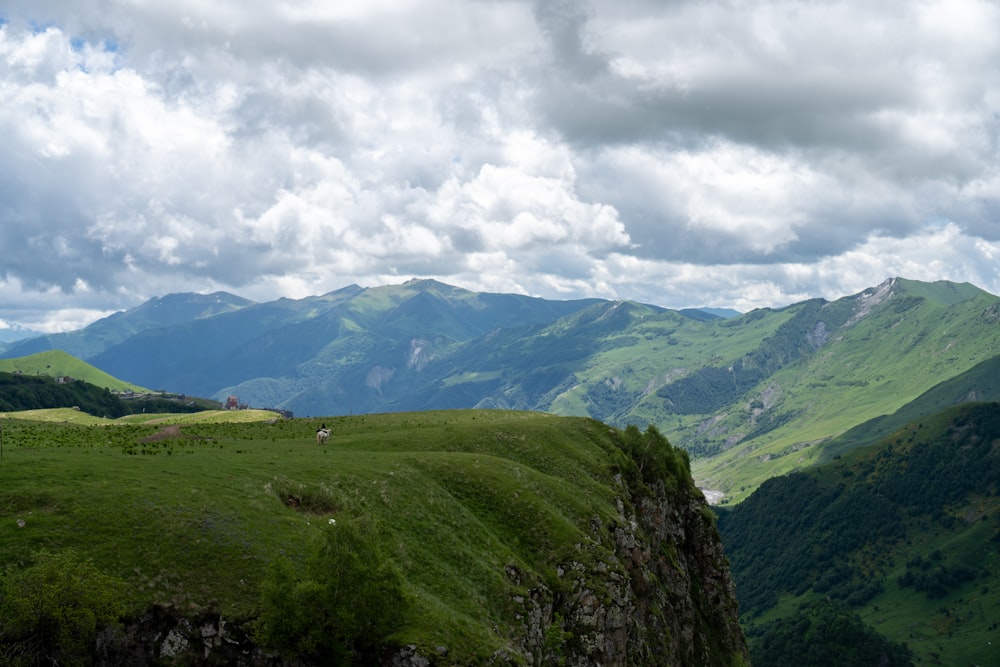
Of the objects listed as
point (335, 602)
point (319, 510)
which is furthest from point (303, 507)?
point (335, 602)

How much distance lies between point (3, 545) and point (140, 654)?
30.3 ft

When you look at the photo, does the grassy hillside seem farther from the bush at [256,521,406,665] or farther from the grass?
the bush at [256,521,406,665]

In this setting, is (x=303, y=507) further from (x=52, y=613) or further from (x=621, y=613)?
(x=621, y=613)

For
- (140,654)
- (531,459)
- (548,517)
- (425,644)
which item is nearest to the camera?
(140,654)

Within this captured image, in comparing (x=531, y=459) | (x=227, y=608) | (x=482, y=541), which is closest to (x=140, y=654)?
(x=227, y=608)

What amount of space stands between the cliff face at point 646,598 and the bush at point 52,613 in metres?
22.2

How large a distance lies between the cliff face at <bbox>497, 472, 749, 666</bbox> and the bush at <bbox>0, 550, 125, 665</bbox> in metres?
22.2

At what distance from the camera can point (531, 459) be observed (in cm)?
8106

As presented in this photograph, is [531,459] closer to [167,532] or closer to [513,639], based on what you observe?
[513,639]

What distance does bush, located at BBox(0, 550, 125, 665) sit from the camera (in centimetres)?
3186

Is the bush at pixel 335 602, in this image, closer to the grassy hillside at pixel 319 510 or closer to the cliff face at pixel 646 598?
the grassy hillside at pixel 319 510

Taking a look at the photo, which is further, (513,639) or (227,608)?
(513,639)

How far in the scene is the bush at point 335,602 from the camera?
36.5 meters

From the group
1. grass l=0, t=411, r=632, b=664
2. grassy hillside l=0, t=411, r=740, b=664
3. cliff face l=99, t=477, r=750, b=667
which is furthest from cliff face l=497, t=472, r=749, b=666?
grass l=0, t=411, r=632, b=664
